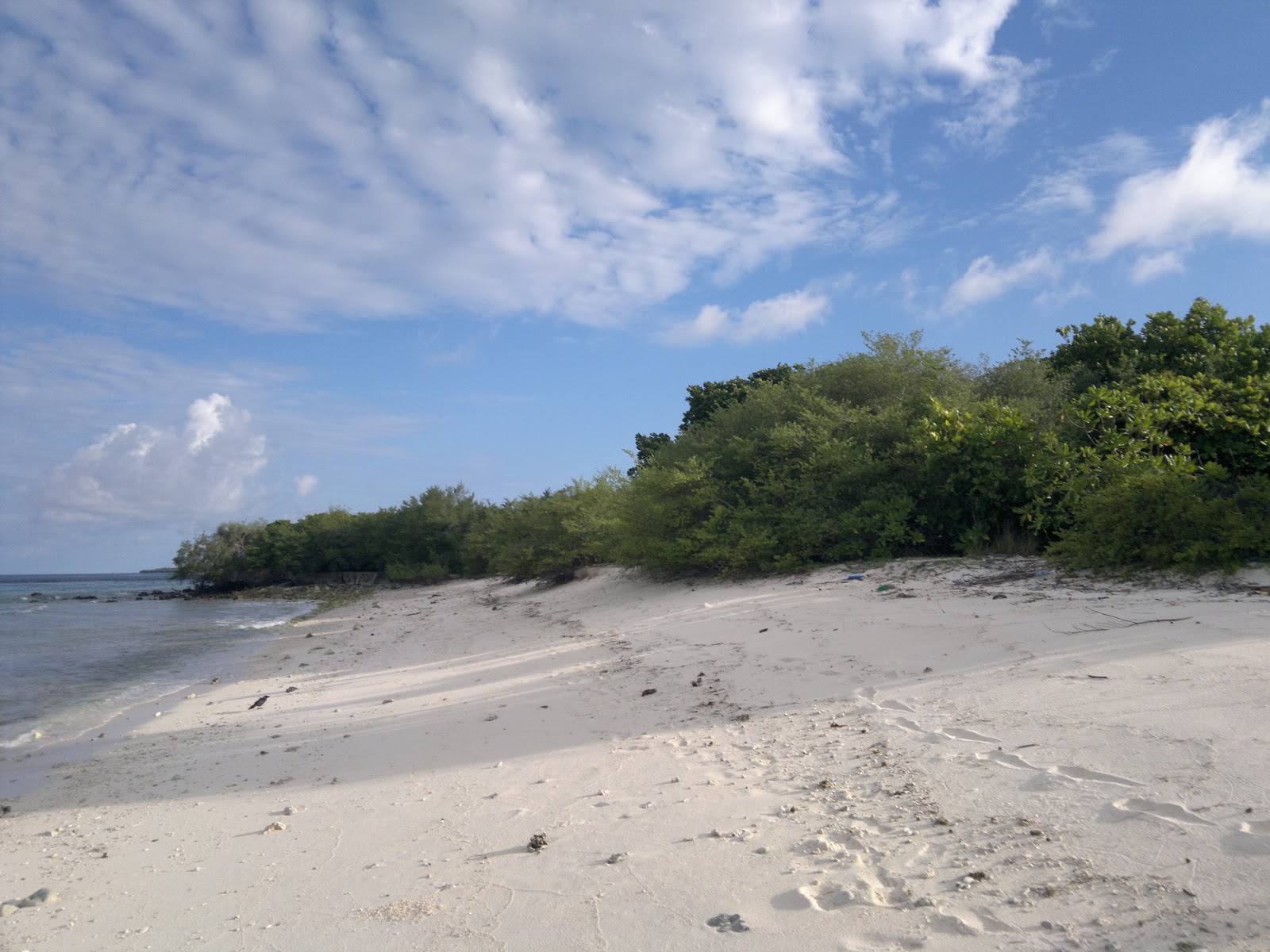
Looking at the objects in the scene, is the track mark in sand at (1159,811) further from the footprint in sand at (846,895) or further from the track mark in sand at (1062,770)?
the footprint in sand at (846,895)

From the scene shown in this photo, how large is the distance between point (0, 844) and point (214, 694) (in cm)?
625

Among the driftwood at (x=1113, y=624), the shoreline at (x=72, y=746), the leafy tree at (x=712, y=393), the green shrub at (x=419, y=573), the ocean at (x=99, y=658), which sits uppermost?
the leafy tree at (x=712, y=393)

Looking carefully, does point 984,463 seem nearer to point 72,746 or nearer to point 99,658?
point 72,746

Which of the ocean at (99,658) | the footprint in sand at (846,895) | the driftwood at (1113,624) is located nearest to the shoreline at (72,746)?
the ocean at (99,658)

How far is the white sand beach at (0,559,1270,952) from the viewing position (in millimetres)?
3133

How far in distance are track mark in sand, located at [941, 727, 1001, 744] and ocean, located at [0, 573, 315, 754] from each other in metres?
10.1

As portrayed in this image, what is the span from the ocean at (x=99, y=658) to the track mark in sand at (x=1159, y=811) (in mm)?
10928

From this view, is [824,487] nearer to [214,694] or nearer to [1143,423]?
[1143,423]

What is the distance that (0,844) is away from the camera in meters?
5.59

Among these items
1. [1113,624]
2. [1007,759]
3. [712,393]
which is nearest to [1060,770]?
[1007,759]

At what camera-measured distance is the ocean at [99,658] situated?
10.7 m

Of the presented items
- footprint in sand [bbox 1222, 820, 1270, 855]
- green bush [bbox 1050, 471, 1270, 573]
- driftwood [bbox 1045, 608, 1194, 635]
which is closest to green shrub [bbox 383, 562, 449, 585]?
green bush [bbox 1050, 471, 1270, 573]

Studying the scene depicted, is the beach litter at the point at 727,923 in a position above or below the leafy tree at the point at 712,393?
below

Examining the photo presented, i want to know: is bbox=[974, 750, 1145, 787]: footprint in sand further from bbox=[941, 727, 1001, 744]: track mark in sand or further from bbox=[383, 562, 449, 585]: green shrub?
bbox=[383, 562, 449, 585]: green shrub
